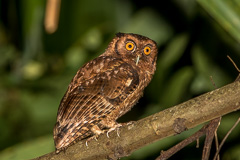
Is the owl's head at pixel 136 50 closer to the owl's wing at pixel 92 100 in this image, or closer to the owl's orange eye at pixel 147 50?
the owl's orange eye at pixel 147 50

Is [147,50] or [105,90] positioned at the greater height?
[147,50]

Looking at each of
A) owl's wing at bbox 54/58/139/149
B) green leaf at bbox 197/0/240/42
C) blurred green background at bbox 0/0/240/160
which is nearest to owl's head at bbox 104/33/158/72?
owl's wing at bbox 54/58/139/149

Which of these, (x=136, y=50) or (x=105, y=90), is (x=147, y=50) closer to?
(x=136, y=50)

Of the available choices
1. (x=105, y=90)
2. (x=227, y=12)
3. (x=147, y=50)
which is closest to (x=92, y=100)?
(x=105, y=90)

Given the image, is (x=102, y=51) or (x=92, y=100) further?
(x=102, y=51)

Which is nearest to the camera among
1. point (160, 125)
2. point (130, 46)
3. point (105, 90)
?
point (160, 125)

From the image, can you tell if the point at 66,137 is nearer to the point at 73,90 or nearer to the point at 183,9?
the point at 73,90
